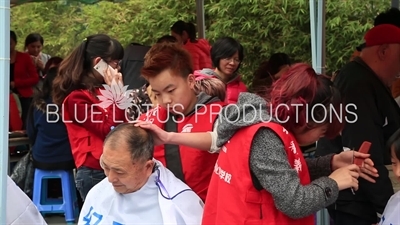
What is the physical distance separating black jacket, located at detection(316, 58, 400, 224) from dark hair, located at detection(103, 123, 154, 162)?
0.90 metres

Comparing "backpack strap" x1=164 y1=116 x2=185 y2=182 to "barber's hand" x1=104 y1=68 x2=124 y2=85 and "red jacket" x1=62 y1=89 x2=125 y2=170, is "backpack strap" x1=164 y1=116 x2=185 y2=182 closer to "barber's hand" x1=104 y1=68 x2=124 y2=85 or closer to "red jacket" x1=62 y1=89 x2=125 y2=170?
"barber's hand" x1=104 y1=68 x2=124 y2=85

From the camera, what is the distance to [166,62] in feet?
7.02

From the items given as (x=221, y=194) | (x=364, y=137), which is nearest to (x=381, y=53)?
(x=364, y=137)

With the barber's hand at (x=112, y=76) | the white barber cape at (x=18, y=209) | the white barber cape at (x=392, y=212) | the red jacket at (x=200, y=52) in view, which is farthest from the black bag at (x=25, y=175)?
the white barber cape at (x=392, y=212)

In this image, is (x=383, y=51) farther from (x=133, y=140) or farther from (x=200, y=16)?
(x=200, y=16)

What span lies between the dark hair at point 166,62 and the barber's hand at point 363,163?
65cm

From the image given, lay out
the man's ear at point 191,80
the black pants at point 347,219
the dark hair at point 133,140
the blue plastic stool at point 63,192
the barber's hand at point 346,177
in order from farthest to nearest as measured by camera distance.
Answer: the blue plastic stool at point 63,192, the black pants at point 347,219, the man's ear at point 191,80, the dark hair at point 133,140, the barber's hand at point 346,177

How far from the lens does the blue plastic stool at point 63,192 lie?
16.0 feet

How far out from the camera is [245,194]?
180cm

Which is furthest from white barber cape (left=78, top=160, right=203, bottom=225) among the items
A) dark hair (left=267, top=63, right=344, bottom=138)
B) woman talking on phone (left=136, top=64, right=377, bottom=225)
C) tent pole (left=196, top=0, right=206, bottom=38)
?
tent pole (left=196, top=0, right=206, bottom=38)

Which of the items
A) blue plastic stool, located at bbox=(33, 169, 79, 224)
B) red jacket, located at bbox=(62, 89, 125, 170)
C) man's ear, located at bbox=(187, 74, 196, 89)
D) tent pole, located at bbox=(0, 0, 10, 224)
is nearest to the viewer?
tent pole, located at bbox=(0, 0, 10, 224)

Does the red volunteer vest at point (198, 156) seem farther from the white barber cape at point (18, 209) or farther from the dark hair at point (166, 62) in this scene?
the white barber cape at point (18, 209)

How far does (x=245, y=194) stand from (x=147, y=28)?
11.1 metres

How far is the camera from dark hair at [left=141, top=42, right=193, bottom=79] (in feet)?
7.00
